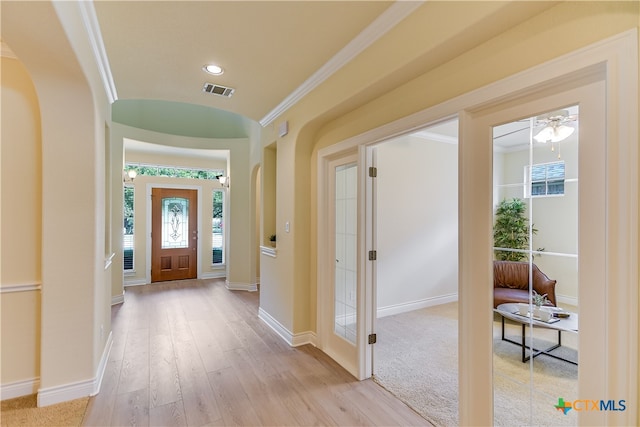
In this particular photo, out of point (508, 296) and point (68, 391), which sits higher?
point (508, 296)

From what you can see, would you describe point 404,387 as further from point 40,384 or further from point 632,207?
point 40,384

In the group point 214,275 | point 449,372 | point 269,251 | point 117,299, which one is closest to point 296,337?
point 269,251

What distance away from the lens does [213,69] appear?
2.62 m

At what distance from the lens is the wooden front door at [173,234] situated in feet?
21.4

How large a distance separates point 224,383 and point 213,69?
2.74 meters

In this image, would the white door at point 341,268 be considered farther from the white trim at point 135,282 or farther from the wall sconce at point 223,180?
the white trim at point 135,282

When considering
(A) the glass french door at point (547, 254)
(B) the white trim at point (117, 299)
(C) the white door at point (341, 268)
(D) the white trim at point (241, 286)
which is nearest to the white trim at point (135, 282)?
(B) the white trim at point (117, 299)

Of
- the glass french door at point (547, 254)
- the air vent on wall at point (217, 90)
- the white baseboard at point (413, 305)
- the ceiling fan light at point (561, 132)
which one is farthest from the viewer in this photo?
the white baseboard at point (413, 305)

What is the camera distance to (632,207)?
1143 millimetres

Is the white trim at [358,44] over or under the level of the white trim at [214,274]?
over

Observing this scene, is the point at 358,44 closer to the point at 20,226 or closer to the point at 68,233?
the point at 68,233

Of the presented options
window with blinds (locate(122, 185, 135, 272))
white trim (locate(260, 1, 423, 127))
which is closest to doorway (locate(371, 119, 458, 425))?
white trim (locate(260, 1, 423, 127))

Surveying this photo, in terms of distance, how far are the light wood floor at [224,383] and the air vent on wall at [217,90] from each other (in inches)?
107

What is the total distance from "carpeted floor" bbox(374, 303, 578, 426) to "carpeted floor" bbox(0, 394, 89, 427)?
233cm
